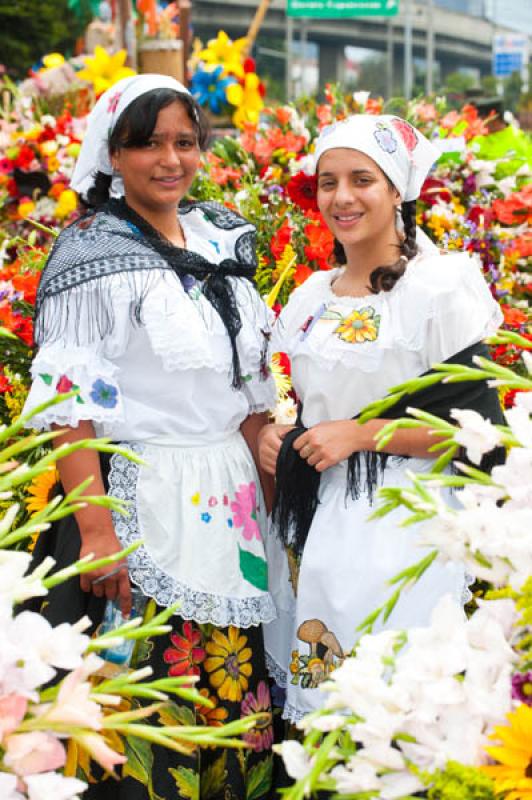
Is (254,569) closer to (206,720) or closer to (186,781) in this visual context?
(206,720)

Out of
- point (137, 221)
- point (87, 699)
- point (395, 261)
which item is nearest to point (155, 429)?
point (137, 221)

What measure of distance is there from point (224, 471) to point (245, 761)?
0.61 metres

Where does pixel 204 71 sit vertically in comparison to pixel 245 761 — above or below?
above

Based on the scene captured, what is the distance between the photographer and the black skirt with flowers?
2270mm

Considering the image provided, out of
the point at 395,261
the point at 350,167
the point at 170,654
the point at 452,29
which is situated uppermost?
the point at 452,29

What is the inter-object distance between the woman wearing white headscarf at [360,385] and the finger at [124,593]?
1.19 feet

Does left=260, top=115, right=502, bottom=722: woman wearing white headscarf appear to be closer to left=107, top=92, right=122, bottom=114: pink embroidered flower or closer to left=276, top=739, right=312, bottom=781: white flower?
left=107, top=92, right=122, bottom=114: pink embroidered flower

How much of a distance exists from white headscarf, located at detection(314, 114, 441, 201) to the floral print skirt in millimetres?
994

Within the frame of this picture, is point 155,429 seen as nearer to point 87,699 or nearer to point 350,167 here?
point 350,167

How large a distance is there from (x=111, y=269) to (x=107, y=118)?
35cm

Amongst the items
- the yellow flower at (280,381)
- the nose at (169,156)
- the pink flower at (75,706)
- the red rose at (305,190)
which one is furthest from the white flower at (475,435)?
the red rose at (305,190)

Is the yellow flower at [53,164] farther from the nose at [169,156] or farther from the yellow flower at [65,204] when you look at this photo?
the nose at [169,156]

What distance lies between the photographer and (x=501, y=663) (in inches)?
42.0

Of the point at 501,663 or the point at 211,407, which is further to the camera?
the point at 211,407
